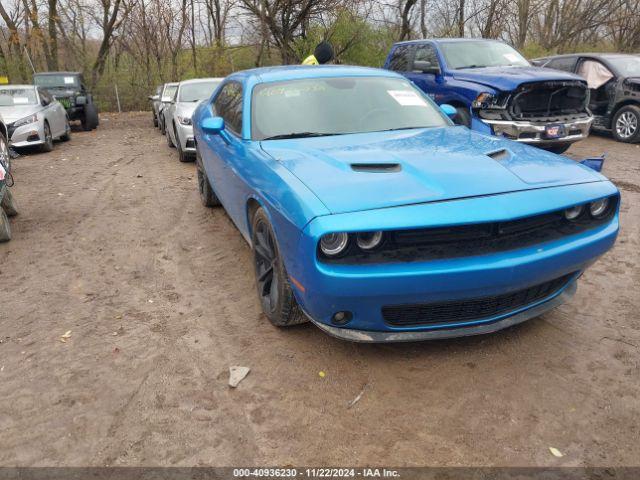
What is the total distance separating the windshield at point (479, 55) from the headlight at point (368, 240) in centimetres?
651

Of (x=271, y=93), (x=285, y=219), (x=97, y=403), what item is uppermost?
(x=271, y=93)

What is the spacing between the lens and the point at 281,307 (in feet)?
9.96

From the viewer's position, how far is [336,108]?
3834 millimetres

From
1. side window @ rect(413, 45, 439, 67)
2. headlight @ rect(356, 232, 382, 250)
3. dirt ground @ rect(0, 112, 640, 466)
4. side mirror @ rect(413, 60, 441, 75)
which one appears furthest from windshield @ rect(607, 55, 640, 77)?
headlight @ rect(356, 232, 382, 250)

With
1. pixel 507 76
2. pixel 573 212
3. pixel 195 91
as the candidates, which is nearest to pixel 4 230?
pixel 573 212

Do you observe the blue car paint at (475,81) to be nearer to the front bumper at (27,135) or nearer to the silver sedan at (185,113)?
the silver sedan at (185,113)

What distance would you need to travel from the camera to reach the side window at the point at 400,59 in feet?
30.6

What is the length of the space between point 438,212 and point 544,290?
0.98m

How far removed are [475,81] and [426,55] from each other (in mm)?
1688

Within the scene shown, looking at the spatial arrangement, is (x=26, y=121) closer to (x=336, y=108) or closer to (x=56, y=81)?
(x=56, y=81)

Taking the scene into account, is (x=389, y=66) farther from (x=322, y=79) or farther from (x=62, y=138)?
(x=62, y=138)

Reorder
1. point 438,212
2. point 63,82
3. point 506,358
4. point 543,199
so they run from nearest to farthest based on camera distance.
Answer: point 438,212 → point 543,199 → point 506,358 → point 63,82

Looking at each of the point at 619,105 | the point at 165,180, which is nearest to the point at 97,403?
the point at 165,180

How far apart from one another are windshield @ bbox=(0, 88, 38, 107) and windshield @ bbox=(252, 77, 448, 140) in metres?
8.85
